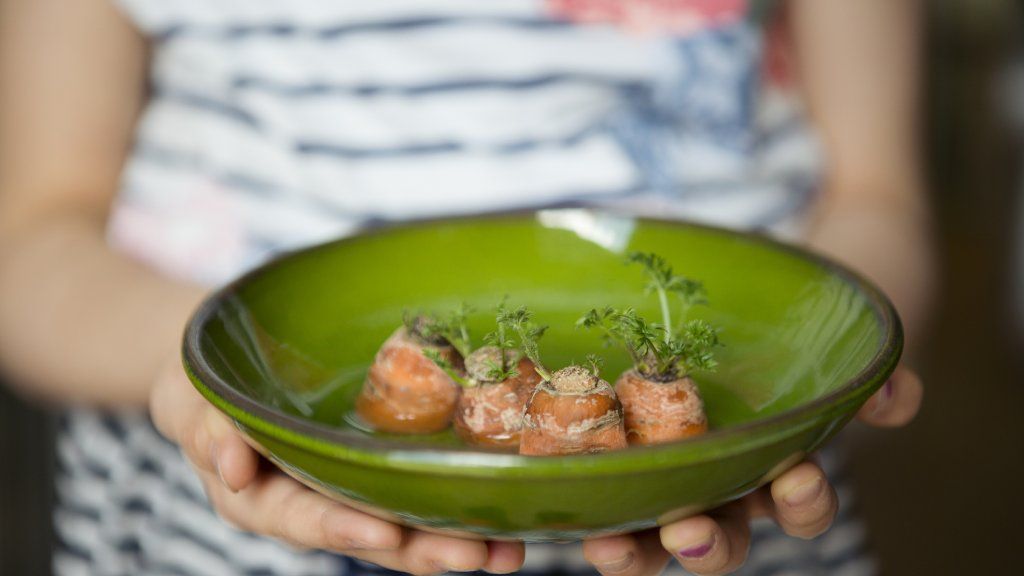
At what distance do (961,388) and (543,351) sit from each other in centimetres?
264

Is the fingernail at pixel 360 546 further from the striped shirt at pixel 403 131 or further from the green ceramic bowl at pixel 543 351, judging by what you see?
the striped shirt at pixel 403 131

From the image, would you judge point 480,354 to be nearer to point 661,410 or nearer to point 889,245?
point 661,410

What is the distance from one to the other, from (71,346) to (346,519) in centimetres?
56

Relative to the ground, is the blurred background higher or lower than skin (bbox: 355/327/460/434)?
higher

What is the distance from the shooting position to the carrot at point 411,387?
0.73 m

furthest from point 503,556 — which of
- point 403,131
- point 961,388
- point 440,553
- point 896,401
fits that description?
point 961,388

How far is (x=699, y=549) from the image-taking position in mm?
631

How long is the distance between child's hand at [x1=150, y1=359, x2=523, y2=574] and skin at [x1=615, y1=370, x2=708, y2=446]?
0.11 m

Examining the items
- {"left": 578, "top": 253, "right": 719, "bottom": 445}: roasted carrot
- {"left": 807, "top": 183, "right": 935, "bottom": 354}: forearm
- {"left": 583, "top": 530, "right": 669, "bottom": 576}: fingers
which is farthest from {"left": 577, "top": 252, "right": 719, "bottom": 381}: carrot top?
{"left": 807, "top": 183, "right": 935, "bottom": 354}: forearm

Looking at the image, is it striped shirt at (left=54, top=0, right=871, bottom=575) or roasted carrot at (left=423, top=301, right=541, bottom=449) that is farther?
striped shirt at (left=54, top=0, right=871, bottom=575)

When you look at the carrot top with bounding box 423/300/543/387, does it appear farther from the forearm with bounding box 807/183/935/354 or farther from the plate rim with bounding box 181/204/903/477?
the forearm with bounding box 807/183/935/354

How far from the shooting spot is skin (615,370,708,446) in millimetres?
678

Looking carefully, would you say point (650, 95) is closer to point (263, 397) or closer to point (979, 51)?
point (263, 397)

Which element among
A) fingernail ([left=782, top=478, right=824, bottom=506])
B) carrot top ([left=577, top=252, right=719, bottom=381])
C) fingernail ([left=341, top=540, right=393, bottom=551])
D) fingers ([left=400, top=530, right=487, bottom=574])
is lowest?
fingernail ([left=341, top=540, right=393, bottom=551])
